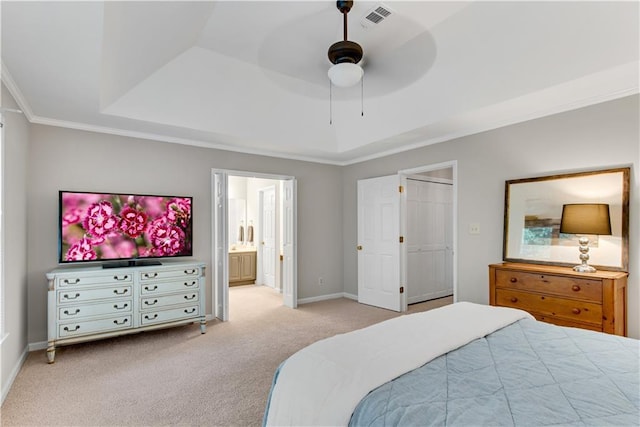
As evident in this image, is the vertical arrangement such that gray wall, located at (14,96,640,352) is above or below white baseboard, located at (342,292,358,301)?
above

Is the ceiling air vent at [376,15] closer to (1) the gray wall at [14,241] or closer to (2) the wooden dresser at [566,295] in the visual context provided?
(2) the wooden dresser at [566,295]

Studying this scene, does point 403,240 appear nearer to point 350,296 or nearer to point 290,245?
point 350,296

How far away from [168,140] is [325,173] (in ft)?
8.40

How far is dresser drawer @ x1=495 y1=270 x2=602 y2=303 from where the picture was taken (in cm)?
261

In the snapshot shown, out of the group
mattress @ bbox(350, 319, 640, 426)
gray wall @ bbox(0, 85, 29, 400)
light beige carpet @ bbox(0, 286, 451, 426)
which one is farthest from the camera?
gray wall @ bbox(0, 85, 29, 400)

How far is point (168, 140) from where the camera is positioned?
13.8ft

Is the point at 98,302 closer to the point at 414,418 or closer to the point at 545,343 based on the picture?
the point at 414,418

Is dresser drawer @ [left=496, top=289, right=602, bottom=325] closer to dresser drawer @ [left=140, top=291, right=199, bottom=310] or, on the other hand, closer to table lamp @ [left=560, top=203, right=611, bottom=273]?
table lamp @ [left=560, top=203, right=611, bottom=273]

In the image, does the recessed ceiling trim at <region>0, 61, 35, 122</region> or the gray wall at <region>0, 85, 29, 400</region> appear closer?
the recessed ceiling trim at <region>0, 61, 35, 122</region>

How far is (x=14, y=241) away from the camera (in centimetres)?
287

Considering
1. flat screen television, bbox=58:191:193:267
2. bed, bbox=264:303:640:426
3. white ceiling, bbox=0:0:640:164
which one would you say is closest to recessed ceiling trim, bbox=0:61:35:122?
white ceiling, bbox=0:0:640:164

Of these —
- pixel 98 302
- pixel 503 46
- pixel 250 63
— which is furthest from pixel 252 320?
pixel 503 46

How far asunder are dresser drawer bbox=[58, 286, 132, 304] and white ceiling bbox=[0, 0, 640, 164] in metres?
1.77

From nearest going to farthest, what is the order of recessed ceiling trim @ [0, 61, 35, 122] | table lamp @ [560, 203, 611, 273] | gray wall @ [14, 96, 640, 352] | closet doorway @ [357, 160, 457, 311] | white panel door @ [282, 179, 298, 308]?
recessed ceiling trim @ [0, 61, 35, 122] → table lamp @ [560, 203, 611, 273] → gray wall @ [14, 96, 640, 352] → closet doorway @ [357, 160, 457, 311] → white panel door @ [282, 179, 298, 308]
